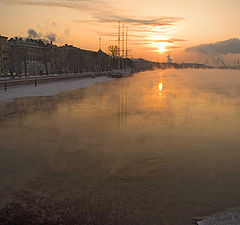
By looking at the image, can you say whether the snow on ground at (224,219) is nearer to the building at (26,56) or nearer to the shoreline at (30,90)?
the shoreline at (30,90)

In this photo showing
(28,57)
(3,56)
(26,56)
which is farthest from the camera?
(28,57)

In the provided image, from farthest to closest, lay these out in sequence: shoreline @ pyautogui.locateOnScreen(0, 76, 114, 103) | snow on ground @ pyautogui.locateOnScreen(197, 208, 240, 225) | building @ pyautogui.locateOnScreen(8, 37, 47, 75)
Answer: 1. building @ pyautogui.locateOnScreen(8, 37, 47, 75)
2. shoreline @ pyautogui.locateOnScreen(0, 76, 114, 103)
3. snow on ground @ pyautogui.locateOnScreen(197, 208, 240, 225)

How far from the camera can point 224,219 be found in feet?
23.7

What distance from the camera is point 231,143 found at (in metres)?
15.1

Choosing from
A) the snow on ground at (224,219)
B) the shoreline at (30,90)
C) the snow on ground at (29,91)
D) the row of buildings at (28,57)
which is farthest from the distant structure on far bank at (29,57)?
the snow on ground at (224,219)

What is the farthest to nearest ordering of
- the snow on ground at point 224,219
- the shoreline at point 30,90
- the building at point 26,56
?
1. the building at point 26,56
2. the shoreline at point 30,90
3. the snow on ground at point 224,219

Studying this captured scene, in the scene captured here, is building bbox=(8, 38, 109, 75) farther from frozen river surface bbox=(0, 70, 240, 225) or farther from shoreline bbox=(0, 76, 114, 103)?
frozen river surface bbox=(0, 70, 240, 225)

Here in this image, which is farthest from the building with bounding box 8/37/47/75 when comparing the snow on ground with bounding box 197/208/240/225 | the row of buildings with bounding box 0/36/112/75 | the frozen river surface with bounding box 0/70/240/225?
the snow on ground with bounding box 197/208/240/225

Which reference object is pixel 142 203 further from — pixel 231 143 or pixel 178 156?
pixel 231 143

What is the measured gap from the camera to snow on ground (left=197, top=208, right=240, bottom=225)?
7017 mm

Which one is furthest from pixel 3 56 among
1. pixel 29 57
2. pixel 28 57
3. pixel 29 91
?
pixel 29 91

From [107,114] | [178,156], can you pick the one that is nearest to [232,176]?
[178,156]

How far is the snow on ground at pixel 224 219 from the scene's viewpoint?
23.0 feet

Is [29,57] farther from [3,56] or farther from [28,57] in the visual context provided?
[3,56]
